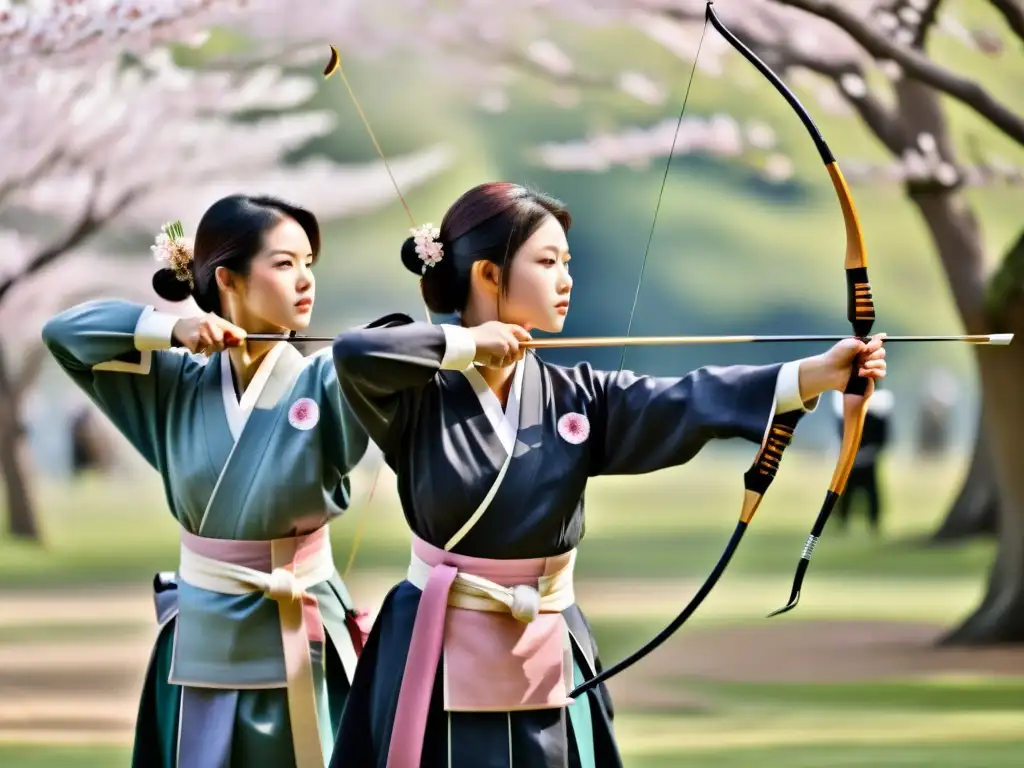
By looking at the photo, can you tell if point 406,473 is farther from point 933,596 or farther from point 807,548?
point 933,596

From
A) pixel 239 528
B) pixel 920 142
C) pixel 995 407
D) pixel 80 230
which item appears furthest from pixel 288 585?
pixel 80 230

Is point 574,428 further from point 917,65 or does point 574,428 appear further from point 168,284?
point 917,65

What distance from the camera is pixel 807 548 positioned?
223cm

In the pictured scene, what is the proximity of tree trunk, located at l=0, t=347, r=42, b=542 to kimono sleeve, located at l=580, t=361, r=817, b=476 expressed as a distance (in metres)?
5.61

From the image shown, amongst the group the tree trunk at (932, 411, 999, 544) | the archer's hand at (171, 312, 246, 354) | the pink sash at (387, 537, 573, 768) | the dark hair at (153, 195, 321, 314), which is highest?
the dark hair at (153, 195, 321, 314)

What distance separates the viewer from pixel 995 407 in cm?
550

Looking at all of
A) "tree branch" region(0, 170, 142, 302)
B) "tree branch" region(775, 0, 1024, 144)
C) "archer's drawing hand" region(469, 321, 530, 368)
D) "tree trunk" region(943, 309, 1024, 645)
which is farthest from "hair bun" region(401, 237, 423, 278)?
"tree branch" region(0, 170, 142, 302)

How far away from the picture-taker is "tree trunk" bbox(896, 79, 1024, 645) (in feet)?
17.9

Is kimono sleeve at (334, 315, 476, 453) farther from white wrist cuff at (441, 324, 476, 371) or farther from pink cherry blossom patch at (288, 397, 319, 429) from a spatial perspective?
pink cherry blossom patch at (288, 397, 319, 429)

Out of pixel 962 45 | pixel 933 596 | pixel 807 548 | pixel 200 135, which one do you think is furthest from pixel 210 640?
pixel 962 45

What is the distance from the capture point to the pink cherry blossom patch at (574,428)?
7.79ft

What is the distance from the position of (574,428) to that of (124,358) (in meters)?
0.83

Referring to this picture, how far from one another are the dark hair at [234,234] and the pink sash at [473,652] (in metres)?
0.69

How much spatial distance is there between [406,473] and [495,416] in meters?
0.16
